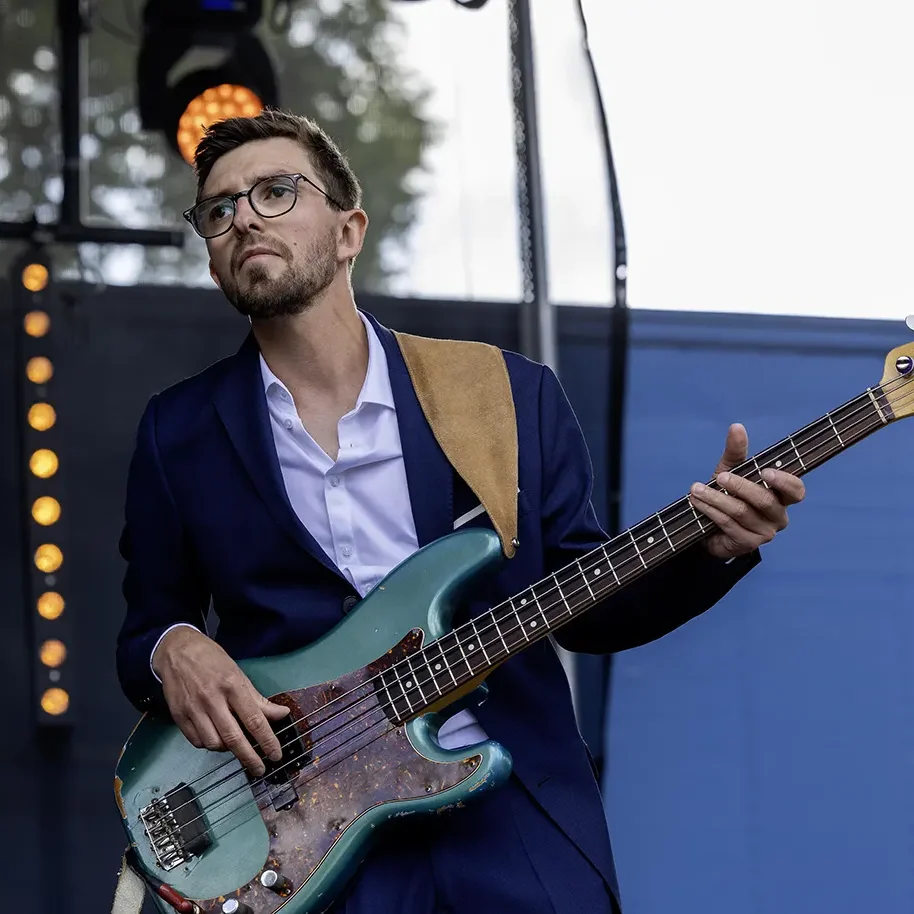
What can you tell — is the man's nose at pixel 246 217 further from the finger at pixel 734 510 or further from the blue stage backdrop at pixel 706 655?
the blue stage backdrop at pixel 706 655

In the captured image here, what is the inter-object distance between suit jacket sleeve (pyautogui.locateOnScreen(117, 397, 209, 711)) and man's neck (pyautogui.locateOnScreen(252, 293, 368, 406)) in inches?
9.2

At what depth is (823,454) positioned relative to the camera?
2.07m

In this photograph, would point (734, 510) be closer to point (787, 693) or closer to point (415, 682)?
point (415, 682)

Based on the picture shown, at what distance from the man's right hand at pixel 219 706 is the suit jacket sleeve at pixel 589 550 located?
481 millimetres

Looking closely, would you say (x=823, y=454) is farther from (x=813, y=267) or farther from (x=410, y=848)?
(x=813, y=267)

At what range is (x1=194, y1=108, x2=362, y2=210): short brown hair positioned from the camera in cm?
253

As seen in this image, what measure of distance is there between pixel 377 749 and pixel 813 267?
194cm

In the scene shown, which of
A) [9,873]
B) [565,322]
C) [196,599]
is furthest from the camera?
[565,322]

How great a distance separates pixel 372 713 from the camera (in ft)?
7.05

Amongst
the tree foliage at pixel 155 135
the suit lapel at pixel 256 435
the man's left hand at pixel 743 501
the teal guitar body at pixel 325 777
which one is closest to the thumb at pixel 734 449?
the man's left hand at pixel 743 501

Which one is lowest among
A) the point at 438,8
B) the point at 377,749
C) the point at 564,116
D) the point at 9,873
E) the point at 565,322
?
the point at 9,873

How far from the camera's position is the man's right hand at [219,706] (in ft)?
6.95

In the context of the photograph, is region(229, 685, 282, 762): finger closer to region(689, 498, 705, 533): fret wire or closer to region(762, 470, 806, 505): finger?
region(689, 498, 705, 533): fret wire

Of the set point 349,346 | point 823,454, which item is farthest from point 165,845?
point 823,454
